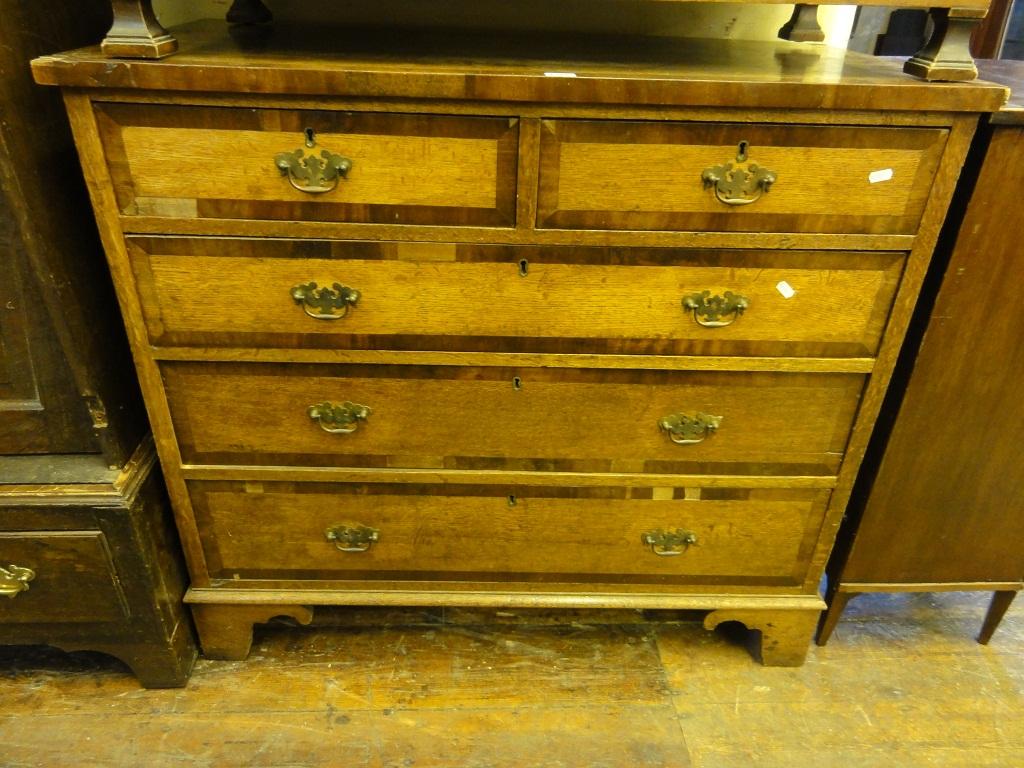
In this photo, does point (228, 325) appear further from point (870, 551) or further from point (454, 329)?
point (870, 551)

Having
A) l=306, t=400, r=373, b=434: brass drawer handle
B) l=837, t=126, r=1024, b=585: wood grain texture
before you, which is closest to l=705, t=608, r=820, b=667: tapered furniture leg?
l=837, t=126, r=1024, b=585: wood grain texture

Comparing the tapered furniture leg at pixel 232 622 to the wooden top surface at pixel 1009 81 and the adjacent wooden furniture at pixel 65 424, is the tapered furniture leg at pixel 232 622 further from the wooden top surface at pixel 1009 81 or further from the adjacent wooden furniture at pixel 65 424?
the wooden top surface at pixel 1009 81

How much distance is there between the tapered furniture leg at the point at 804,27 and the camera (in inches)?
57.5

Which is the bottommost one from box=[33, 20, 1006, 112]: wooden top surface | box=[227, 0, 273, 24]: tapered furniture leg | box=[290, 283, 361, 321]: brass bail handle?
box=[290, 283, 361, 321]: brass bail handle

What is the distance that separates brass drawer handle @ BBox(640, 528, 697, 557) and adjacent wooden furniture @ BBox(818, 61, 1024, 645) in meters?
0.34

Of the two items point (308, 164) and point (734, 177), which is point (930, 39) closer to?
point (734, 177)

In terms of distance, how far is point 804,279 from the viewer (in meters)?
1.12

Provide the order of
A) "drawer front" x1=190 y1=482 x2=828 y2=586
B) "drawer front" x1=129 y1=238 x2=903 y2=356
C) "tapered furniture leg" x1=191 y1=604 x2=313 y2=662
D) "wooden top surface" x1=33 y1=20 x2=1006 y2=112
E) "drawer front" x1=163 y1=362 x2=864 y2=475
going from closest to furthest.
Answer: "wooden top surface" x1=33 y1=20 x2=1006 y2=112 < "drawer front" x1=129 y1=238 x2=903 y2=356 < "drawer front" x1=163 y1=362 x2=864 y2=475 < "drawer front" x1=190 y1=482 x2=828 y2=586 < "tapered furniture leg" x1=191 y1=604 x2=313 y2=662

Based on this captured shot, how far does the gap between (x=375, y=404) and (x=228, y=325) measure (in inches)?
10.5

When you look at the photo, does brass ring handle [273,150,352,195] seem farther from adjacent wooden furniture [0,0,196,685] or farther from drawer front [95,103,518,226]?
adjacent wooden furniture [0,0,196,685]

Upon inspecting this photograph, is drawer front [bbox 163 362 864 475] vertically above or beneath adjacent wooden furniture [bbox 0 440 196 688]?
above

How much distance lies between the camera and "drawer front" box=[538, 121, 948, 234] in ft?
3.34

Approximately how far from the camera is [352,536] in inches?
53.8

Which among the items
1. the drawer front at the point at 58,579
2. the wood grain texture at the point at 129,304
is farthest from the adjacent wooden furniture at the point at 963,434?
the drawer front at the point at 58,579
